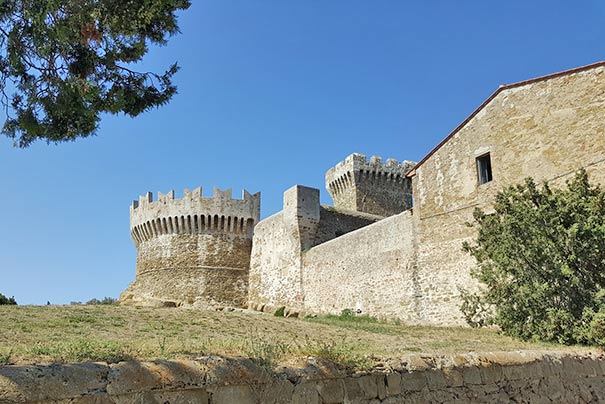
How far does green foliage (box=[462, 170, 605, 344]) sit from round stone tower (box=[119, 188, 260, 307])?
20.8 meters

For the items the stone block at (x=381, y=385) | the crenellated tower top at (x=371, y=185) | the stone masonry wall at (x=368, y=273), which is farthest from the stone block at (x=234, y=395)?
the crenellated tower top at (x=371, y=185)

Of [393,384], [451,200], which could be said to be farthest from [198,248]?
[393,384]

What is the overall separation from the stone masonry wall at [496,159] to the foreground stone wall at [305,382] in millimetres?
8308

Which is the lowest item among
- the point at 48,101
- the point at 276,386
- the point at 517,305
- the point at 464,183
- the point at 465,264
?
the point at 276,386

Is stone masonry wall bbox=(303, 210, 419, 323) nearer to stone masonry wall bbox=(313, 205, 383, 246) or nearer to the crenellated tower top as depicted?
stone masonry wall bbox=(313, 205, 383, 246)

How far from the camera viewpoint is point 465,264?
17031 mm

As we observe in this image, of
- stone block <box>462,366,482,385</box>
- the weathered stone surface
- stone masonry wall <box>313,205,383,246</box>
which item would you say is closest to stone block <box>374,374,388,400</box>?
stone block <box>462,366,482,385</box>

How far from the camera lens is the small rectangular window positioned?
683 inches

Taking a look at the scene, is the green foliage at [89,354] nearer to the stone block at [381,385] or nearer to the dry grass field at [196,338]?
the dry grass field at [196,338]

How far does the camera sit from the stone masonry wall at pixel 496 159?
14836 mm

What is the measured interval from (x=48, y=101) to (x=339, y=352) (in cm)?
625

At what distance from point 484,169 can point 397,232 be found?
4043 millimetres

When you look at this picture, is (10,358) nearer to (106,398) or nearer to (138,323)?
(106,398)

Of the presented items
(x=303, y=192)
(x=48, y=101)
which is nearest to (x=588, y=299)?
(x=48, y=101)
